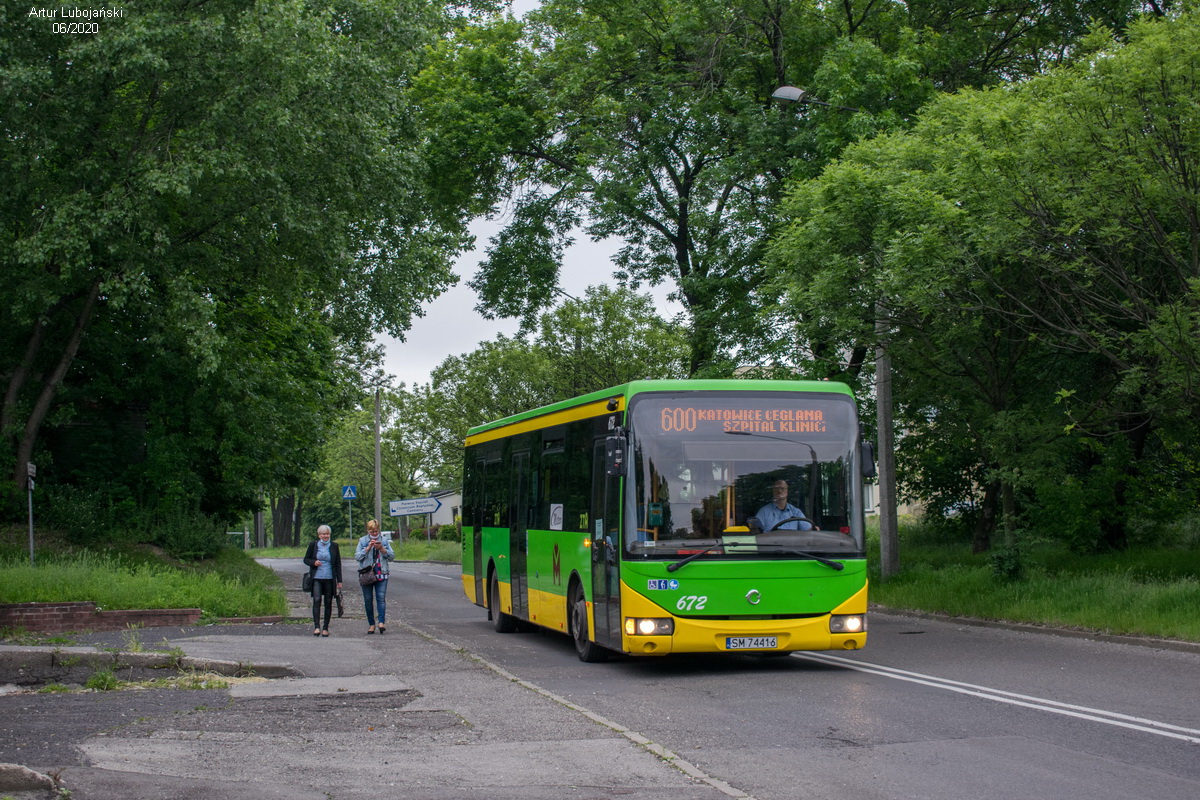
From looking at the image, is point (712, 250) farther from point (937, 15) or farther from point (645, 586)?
point (645, 586)

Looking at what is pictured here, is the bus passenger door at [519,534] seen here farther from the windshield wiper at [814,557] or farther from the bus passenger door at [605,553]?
the windshield wiper at [814,557]

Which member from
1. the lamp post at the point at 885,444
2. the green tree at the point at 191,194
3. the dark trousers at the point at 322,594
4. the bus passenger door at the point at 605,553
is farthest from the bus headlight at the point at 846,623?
the green tree at the point at 191,194

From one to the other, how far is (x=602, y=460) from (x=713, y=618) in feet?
7.12

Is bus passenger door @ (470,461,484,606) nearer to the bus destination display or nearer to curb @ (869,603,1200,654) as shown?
curb @ (869,603,1200,654)

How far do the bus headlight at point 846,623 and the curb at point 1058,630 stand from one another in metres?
4.44

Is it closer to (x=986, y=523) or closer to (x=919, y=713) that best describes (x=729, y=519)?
(x=919, y=713)

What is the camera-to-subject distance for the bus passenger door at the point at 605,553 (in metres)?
12.7

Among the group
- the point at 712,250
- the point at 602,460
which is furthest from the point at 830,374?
the point at 602,460

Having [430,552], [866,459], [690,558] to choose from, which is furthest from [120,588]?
[430,552]

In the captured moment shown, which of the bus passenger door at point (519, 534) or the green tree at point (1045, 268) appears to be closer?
the green tree at point (1045, 268)

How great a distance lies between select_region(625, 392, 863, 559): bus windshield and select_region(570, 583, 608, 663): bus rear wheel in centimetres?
191

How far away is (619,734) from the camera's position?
8.84 metres

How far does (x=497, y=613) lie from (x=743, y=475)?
25.4 ft

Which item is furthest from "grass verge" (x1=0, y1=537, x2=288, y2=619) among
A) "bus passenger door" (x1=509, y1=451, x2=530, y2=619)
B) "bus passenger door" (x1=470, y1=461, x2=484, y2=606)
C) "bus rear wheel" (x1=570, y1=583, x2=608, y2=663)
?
"bus rear wheel" (x1=570, y1=583, x2=608, y2=663)
